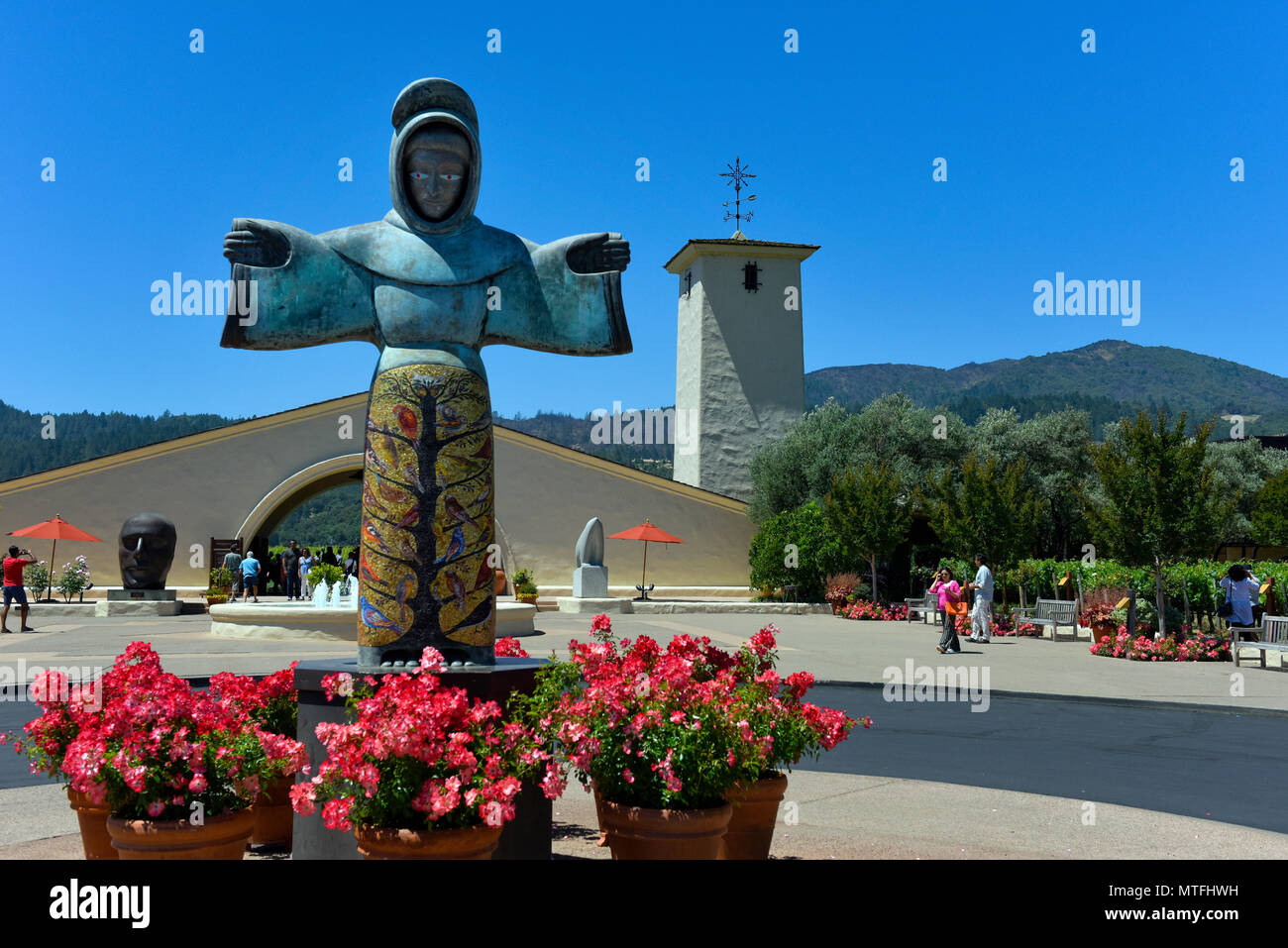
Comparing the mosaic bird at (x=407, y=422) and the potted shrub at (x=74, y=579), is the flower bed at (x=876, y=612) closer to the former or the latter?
the potted shrub at (x=74, y=579)

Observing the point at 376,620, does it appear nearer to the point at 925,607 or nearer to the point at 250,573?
the point at 250,573

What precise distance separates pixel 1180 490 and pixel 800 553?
14634 millimetres

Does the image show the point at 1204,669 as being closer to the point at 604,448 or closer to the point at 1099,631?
the point at 1099,631

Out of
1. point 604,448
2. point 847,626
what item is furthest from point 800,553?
point 604,448

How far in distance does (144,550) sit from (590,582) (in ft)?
41.0

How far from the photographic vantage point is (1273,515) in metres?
36.9

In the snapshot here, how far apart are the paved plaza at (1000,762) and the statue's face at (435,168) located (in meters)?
3.27

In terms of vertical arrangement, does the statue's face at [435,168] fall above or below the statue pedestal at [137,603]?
above

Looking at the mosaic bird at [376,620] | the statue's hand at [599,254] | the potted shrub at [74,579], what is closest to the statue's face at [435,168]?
the statue's hand at [599,254]

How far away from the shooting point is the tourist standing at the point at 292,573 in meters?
34.0

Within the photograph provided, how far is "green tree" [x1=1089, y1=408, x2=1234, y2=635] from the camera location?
1792cm

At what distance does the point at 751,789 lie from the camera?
502 cm

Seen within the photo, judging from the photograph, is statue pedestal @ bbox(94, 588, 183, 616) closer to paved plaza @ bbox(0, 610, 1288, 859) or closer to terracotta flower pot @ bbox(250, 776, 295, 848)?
paved plaza @ bbox(0, 610, 1288, 859)

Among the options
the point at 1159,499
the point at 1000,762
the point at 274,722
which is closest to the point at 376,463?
the point at 274,722
